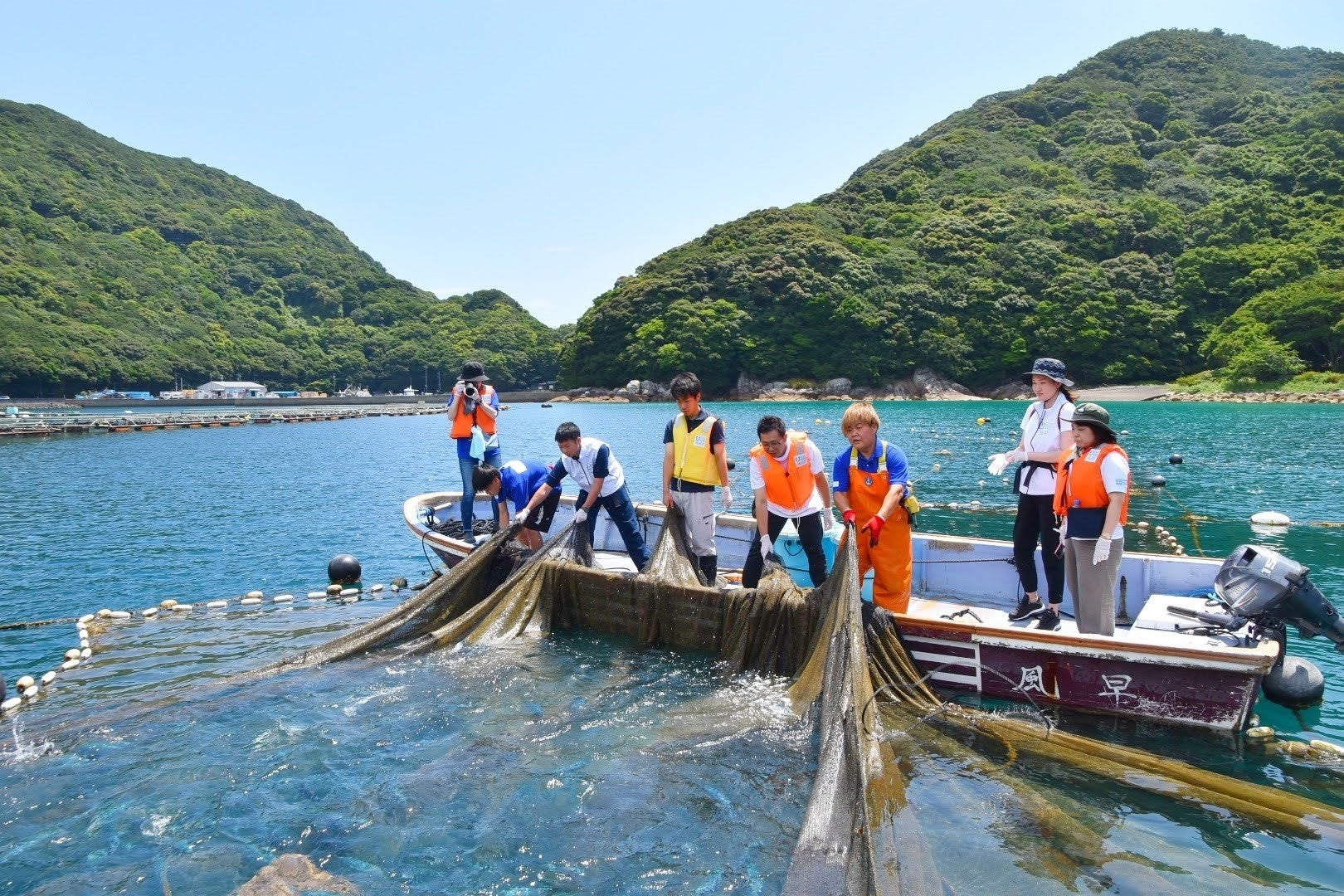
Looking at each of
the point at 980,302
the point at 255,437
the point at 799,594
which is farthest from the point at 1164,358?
the point at 799,594

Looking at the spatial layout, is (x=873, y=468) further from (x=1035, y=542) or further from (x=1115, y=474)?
(x=1035, y=542)

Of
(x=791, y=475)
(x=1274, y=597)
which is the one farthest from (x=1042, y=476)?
(x=791, y=475)

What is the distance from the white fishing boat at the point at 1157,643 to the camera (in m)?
6.45

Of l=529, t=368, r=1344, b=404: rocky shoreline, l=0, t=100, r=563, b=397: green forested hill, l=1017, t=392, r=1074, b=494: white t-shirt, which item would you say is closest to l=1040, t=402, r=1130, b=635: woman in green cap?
l=1017, t=392, r=1074, b=494: white t-shirt

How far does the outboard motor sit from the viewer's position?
6434 mm

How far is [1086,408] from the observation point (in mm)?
6520

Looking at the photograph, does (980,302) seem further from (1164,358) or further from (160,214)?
(160,214)

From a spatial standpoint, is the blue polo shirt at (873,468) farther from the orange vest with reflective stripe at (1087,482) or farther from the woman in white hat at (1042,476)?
the orange vest with reflective stripe at (1087,482)

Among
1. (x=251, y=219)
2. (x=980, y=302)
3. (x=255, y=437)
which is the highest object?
(x=251, y=219)

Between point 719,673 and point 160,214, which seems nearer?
point 719,673

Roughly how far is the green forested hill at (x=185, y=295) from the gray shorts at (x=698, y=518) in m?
109

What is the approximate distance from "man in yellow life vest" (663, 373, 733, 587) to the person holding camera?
3466 mm

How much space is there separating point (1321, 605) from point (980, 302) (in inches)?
3555

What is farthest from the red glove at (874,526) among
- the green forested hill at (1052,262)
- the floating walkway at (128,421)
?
the green forested hill at (1052,262)
